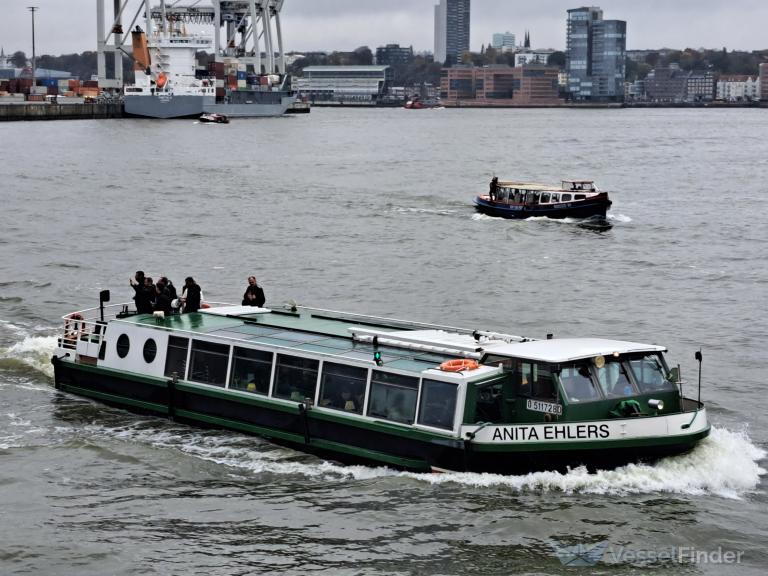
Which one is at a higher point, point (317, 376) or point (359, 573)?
point (317, 376)

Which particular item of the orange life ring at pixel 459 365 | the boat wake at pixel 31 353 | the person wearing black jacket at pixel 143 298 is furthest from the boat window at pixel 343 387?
the boat wake at pixel 31 353

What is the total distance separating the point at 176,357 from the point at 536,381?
7.84m

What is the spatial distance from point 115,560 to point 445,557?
194 inches

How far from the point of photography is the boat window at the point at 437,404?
19.0 meters

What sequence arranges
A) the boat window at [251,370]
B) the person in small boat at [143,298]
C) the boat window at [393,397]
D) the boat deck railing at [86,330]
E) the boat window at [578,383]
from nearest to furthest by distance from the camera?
the boat window at [578,383] → the boat window at [393,397] → the boat window at [251,370] → the boat deck railing at [86,330] → the person in small boat at [143,298]

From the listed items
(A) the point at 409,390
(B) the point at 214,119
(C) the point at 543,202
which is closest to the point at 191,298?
(A) the point at 409,390

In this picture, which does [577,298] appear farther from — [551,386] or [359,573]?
[359,573]

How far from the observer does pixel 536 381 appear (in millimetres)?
18766

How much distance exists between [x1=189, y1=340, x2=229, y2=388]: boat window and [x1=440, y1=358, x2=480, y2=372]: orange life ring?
486cm

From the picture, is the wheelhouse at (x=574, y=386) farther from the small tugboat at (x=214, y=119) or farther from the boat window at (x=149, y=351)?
the small tugboat at (x=214, y=119)

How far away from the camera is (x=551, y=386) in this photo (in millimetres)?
18625

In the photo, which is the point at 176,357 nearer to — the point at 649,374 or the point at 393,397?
the point at 393,397

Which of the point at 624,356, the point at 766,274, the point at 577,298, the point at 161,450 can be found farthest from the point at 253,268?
the point at 624,356

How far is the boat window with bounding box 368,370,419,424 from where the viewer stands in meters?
19.5
